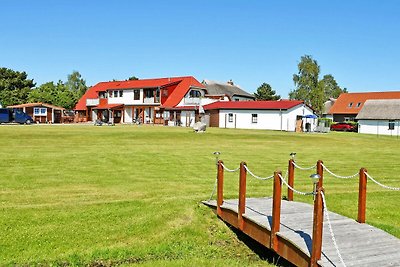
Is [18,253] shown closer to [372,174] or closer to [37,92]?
[372,174]

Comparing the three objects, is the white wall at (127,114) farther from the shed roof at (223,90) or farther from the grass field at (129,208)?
the grass field at (129,208)

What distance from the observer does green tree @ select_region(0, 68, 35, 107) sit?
77625 millimetres

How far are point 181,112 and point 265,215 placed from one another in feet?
164

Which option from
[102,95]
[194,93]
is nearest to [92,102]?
[102,95]

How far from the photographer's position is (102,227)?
9.67 m

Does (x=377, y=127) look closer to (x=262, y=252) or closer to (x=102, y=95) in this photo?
(x=102, y=95)

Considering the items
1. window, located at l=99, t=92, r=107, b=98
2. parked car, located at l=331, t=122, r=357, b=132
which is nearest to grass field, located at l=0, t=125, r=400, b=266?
parked car, located at l=331, t=122, r=357, b=132

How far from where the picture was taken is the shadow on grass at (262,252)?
849cm

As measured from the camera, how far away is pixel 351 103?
70875mm

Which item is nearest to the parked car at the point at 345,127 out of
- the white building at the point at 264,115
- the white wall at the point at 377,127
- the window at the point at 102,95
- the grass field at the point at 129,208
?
the white wall at the point at 377,127

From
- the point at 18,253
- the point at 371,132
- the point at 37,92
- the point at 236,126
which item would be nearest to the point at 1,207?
the point at 18,253

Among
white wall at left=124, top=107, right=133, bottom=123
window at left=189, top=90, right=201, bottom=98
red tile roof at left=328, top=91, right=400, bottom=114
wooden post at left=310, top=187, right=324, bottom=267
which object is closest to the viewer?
wooden post at left=310, top=187, right=324, bottom=267

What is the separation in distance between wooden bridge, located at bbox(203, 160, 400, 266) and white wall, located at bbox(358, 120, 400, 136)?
161 ft

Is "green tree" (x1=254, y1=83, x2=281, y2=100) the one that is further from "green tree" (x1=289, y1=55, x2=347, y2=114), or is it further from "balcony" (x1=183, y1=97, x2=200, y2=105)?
"balcony" (x1=183, y1=97, x2=200, y2=105)
